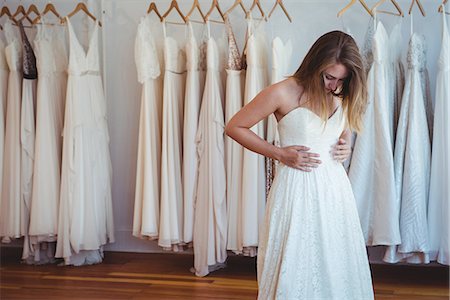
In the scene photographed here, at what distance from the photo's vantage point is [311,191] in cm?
262

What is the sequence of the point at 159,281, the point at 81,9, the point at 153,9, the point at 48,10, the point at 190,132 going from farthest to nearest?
the point at 81,9 → the point at 48,10 → the point at 153,9 → the point at 190,132 → the point at 159,281

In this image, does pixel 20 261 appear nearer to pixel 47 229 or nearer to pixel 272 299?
pixel 47 229

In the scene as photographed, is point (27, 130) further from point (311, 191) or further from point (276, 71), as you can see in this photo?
point (311, 191)

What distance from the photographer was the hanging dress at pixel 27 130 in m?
4.45

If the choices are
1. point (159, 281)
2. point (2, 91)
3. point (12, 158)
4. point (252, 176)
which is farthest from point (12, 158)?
point (252, 176)

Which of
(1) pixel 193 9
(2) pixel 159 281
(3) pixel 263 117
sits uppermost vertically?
(1) pixel 193 9

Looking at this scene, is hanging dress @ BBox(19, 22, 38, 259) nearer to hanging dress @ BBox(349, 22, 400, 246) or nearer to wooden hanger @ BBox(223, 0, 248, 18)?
wooden hanger @ BBox(223, 0, 248, 18)

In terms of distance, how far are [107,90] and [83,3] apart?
23.2 inches

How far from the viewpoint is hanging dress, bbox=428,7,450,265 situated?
3.76 meters

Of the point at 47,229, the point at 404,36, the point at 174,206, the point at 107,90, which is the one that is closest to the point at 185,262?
the point at 174,206

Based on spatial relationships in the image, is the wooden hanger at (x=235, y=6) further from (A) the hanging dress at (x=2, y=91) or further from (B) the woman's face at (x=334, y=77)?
(B) the woman's face at (x=334, y=77)

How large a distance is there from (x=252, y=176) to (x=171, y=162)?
53 cm

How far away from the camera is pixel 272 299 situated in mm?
2619

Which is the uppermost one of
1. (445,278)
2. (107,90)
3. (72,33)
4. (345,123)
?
(72,33)
